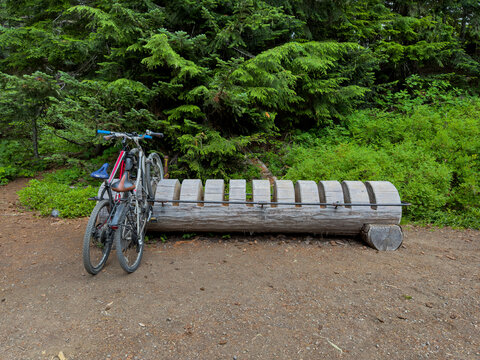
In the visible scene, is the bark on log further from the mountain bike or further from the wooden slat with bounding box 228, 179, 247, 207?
the mountain bike

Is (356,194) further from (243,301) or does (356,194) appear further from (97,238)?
(97,238)

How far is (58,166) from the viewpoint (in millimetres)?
7242

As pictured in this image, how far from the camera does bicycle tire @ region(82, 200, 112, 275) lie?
2.62 m

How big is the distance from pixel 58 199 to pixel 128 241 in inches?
113

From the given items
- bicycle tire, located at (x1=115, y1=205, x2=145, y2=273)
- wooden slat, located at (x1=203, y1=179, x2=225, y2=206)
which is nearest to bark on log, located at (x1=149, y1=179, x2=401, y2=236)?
wooden slat, located at (x1=203, y1=179, x2=225, y2=206)

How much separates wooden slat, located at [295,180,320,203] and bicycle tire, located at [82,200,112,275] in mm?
2359

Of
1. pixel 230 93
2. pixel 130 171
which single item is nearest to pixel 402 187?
pixel 230 93

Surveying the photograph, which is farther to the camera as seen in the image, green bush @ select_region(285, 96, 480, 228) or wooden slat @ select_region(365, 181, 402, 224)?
green bush @ select_region(285, 96, 480, 228)

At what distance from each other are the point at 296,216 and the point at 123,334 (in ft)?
7.88

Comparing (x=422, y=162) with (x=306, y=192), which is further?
(x=422, y=162)

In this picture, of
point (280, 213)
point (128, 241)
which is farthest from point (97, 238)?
point (280, 213)

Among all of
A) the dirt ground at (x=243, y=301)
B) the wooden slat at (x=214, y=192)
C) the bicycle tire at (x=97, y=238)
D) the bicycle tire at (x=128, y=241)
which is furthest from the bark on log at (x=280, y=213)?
the bicycle tire at (x=97, y=238)

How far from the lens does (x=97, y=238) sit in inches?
111

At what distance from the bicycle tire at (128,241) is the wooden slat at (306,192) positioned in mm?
2089
